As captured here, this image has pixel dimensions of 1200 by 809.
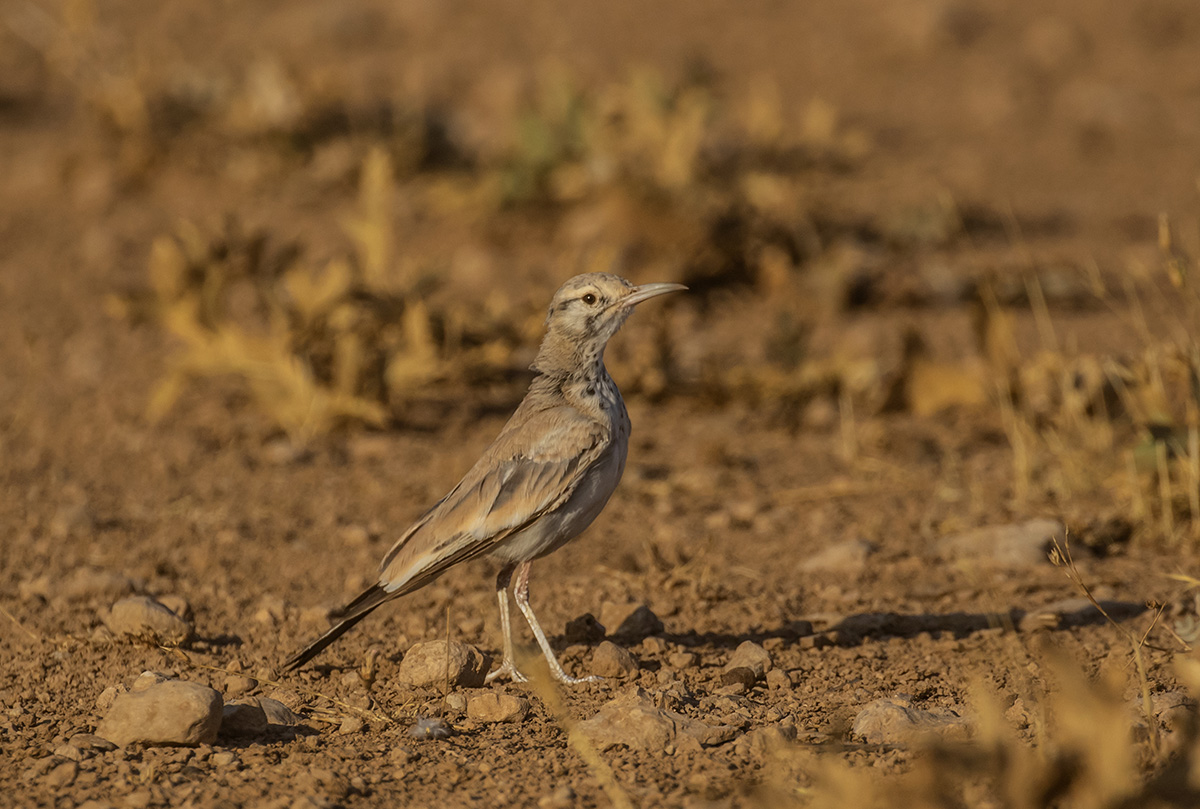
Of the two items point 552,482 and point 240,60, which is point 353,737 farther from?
point 240,60

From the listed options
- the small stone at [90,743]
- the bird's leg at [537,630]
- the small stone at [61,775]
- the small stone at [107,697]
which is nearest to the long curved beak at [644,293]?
the bird's leg at [537,630]

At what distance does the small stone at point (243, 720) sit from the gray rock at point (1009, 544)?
9.47ft

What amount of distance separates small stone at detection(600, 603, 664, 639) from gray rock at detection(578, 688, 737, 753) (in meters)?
0.90

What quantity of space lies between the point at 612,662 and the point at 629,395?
3345 mm

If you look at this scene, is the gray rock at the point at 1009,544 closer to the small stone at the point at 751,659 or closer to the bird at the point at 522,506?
the small stone at the point at 751,659

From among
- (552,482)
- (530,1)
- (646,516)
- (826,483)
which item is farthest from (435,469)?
(530,1)

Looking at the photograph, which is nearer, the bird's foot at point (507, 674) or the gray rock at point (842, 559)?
the bird's foot at point (507, 674)

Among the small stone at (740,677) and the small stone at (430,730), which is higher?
the small stone at (430,730)

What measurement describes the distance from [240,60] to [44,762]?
32.4ft

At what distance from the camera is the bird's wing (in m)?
4.07

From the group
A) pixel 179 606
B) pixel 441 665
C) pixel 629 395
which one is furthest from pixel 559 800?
pixel 629 395

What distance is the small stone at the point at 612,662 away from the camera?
421 cm

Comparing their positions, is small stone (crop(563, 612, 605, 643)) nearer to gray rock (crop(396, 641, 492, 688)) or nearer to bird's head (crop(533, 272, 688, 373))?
gray rock (crop(396, 641, 492, 688))

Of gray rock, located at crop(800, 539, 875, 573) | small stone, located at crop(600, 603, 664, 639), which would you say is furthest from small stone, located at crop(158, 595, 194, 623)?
gray rock, located at crop(800, 539, 875, 573)
